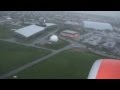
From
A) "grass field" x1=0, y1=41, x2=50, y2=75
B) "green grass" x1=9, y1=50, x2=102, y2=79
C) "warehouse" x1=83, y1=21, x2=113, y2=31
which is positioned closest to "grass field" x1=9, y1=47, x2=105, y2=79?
"green grass" x1=9, y1=50, x2=102, y2=79

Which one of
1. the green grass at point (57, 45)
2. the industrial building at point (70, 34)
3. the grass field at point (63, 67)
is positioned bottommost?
the grass field at point (63, 67)

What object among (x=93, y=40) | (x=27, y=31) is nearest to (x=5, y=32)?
(x=27, y=31)

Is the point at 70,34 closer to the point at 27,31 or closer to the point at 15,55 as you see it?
the point at 27,31

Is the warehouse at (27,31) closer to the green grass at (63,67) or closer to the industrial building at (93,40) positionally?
the green grass at (63,67)

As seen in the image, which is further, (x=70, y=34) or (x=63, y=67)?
(x=70, y=34)

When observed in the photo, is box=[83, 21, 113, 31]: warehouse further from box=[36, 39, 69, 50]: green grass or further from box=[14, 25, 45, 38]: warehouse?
box=[14, 25, 45, 38]: warehouse

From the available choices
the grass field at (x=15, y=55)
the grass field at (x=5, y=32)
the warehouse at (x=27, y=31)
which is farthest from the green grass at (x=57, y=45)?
the grass field at (x=5, y=32)
